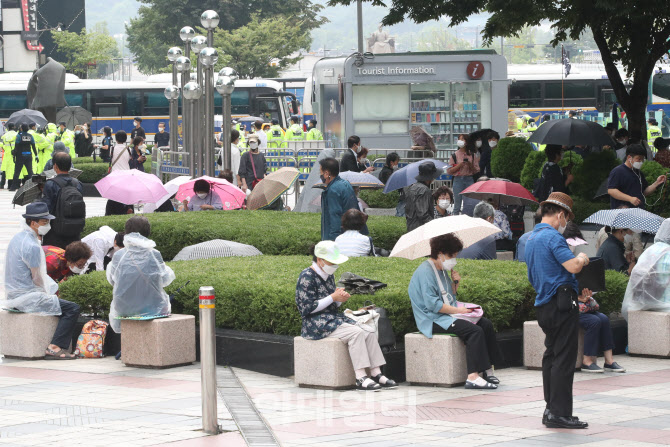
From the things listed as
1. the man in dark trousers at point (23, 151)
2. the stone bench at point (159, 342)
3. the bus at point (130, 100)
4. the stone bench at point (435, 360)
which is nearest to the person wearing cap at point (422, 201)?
the stone bench at point (159, 342)

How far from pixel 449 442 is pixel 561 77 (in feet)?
146

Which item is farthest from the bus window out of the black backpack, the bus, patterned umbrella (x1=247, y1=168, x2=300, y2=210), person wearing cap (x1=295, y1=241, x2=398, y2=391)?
person wearing cap (x1=295, y1=241, x2=398, y2=391)

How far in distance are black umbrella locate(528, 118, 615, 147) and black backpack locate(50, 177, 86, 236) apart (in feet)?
24.8

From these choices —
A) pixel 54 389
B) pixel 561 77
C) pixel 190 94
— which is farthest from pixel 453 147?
pixel 561 77

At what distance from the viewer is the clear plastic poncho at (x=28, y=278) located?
11.3 metres

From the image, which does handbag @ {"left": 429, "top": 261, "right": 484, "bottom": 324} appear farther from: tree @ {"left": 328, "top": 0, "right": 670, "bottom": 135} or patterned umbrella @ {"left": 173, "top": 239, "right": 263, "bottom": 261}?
tree @ {"left": 328, "top": 0, "right": 670, "bottom": 135}

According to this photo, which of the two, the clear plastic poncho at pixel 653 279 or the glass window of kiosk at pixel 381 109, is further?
the glass window of kiosk at pixel 381 109

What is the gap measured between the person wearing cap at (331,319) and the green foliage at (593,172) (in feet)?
28.4

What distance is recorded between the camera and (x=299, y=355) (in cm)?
990

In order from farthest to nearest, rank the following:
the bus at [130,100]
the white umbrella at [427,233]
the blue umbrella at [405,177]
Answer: the bus at [130,100]
the blue umbrella at [405,177]
the white umbrella at [427,233]

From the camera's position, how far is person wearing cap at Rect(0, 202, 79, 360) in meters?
11.3

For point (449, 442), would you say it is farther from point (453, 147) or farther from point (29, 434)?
point (453, 147)

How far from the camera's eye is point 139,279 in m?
10.7

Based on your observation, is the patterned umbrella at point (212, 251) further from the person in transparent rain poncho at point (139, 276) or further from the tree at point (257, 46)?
the tree at point (257, 46)
